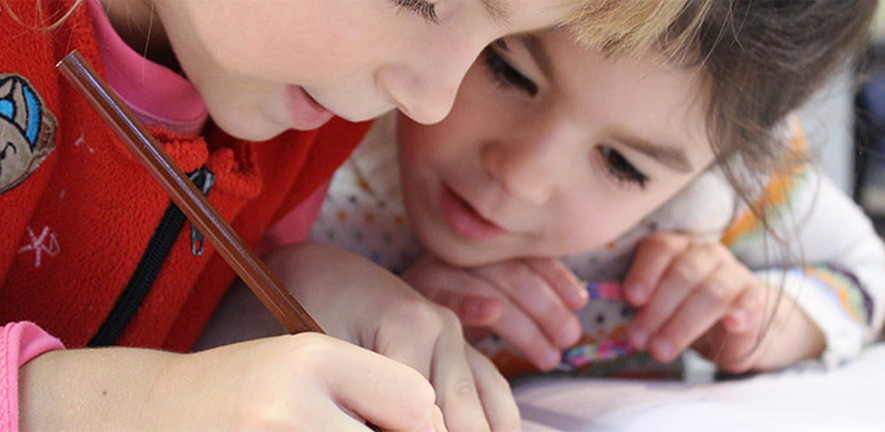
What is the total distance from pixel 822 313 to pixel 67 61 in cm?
66

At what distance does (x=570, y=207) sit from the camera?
2.22 ft

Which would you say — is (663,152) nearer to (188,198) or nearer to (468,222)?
(468,222)

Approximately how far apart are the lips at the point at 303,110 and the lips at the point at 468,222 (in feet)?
0.58

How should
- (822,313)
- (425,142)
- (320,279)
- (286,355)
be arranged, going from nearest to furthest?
(286,355) → (320,279) → (425,142) → (822,313)

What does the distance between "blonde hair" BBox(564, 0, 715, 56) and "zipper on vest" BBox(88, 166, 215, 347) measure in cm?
22

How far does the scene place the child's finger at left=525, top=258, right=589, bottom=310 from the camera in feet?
2.50

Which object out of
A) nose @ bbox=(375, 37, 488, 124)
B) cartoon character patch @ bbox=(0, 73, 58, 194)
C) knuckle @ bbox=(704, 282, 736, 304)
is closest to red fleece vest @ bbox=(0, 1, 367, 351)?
cartoon character patch @ bbox=(0, 73, 58, 194)

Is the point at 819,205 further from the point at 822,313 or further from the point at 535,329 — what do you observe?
the point at 535,329

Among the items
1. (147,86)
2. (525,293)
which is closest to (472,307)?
(525,293)

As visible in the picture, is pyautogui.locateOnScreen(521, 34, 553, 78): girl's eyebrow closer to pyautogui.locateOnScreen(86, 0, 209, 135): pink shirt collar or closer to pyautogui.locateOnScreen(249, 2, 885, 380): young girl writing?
pyautogui.locateOnScreen(249, 2, 885, 380): young girl writing

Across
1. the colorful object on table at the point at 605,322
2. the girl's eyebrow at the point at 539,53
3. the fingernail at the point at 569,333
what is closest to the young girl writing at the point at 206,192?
the girl's eyebrow at the point at 539,53

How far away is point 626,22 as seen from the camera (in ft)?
1.59

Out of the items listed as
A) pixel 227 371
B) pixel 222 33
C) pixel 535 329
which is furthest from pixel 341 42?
pixel 535 329

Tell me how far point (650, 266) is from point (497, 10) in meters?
0.41
